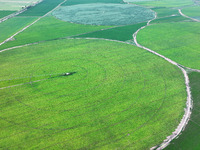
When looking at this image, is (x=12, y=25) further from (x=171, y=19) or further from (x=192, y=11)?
(x=192, y=11)

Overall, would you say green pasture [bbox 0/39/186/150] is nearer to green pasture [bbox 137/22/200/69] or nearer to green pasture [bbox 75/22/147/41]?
green pasture [bbox 137/22/200/69]

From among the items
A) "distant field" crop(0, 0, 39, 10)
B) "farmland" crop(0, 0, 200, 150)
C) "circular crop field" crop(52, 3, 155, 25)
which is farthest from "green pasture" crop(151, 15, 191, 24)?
"distant field" crop(0, 0, 39, 10)

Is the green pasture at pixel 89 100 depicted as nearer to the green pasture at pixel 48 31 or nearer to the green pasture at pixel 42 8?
the green pasture at pixel 48 31

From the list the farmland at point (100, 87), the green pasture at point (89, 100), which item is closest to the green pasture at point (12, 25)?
the farmland at point (100, 87)

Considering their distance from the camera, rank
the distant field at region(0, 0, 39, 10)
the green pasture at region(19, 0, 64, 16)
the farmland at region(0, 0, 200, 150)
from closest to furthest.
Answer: the farmland at region(0, 0, 200, 150), the green pasture at region(19, 0, 64, 16), the distant field at region(0, 0, 39, 10)

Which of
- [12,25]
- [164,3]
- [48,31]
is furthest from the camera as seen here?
[164,3]

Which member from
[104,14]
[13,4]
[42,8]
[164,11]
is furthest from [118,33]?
[13,4]
